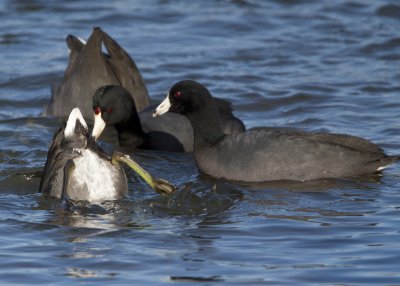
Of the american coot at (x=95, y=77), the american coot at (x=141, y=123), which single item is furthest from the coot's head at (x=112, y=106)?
the american coot at (x=95, y=77)

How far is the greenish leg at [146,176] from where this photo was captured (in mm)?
7223

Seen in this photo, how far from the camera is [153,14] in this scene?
1480cm

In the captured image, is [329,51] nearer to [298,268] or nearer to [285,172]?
[285,172]

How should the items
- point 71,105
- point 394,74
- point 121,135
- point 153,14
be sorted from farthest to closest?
point 153,14, point 394,74, point 71,105, point 121,135

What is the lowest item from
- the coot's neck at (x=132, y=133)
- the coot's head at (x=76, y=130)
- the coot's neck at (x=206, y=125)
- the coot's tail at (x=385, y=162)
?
the coot's tail at (x=385, y=162)

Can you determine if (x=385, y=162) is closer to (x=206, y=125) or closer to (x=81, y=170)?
(x=206, y=125)

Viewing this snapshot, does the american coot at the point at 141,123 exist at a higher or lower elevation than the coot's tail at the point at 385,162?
higher

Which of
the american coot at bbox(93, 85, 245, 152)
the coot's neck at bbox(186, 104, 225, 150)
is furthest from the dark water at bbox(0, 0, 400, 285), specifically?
the coot's neck at bbox(186, 104, 225, 150)

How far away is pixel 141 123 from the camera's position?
A: 10.1 meters

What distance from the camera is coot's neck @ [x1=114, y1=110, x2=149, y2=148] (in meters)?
9.69

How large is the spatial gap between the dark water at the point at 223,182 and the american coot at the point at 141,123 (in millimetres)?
219

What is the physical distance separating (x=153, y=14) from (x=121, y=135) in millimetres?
5331

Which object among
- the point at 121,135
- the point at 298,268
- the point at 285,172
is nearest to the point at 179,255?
the point at 298,268

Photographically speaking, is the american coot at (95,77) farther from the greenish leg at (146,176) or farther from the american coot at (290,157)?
the greenish leg at (146,176)
